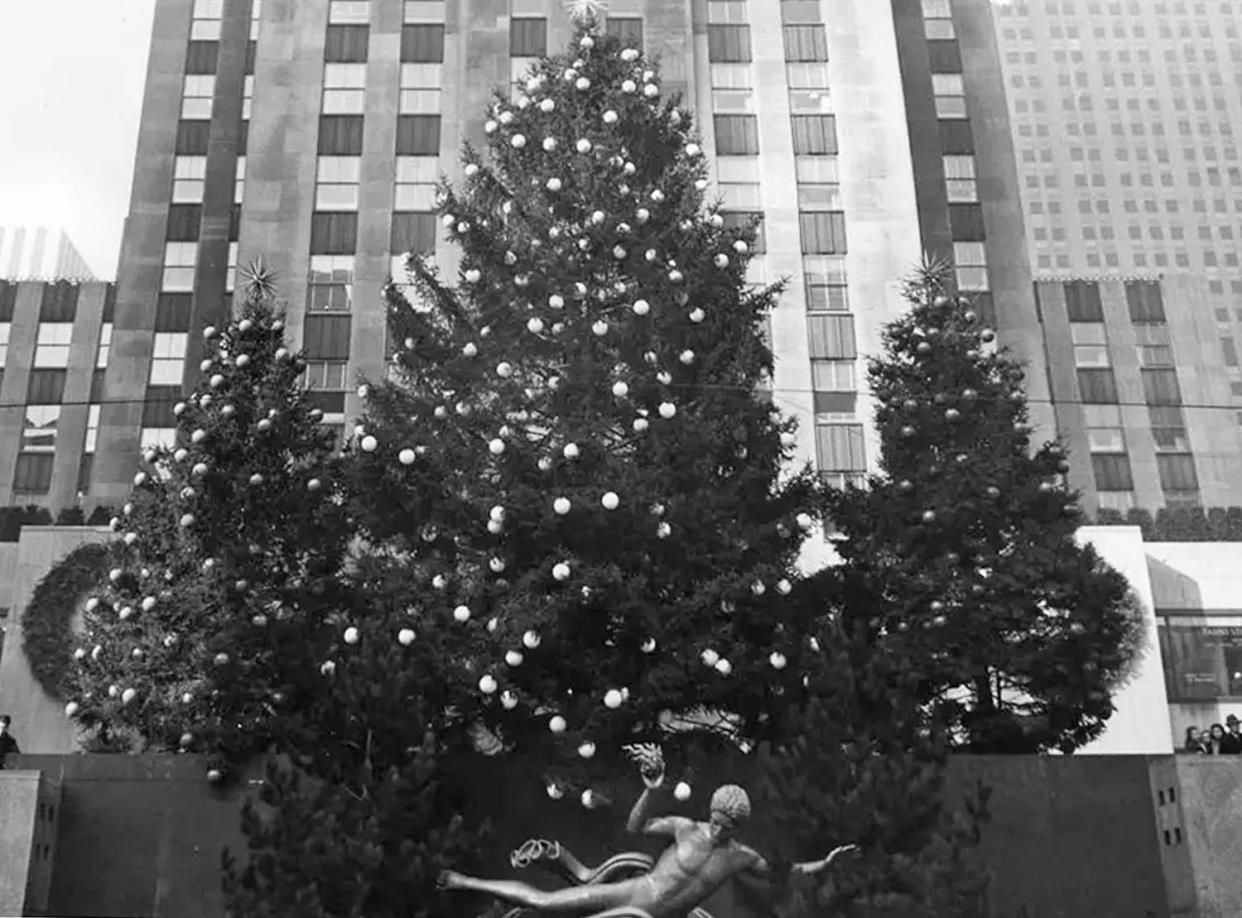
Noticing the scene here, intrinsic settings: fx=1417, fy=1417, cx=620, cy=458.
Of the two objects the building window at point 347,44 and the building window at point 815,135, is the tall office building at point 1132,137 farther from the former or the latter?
the building window at point 347,44

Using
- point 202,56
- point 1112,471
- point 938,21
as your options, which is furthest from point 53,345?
point 1112,471

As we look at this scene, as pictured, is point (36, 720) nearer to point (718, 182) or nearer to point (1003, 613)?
point (1003, 613)

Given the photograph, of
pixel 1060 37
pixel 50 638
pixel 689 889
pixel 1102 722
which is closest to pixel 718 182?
pixel 50 638

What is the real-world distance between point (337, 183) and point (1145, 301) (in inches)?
1898

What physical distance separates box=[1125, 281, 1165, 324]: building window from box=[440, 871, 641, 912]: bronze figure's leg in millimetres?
70400

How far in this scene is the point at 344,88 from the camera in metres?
50.4

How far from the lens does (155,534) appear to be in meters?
19.6

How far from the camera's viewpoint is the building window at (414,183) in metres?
48.5

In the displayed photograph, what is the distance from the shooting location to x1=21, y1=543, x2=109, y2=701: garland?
110 feet

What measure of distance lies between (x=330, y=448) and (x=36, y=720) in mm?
17258

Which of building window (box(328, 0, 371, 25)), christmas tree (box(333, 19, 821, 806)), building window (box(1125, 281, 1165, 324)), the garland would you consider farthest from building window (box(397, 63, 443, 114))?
building window (box(1125, 281, 1165, 324))

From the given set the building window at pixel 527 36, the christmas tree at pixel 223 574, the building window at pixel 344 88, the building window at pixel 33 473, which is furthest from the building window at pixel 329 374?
the building window at pixel 33 473

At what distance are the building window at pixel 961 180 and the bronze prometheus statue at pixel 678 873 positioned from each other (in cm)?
4647

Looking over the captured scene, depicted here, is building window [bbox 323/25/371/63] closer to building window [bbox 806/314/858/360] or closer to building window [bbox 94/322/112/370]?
building window [bbox 806/314/858/360]
